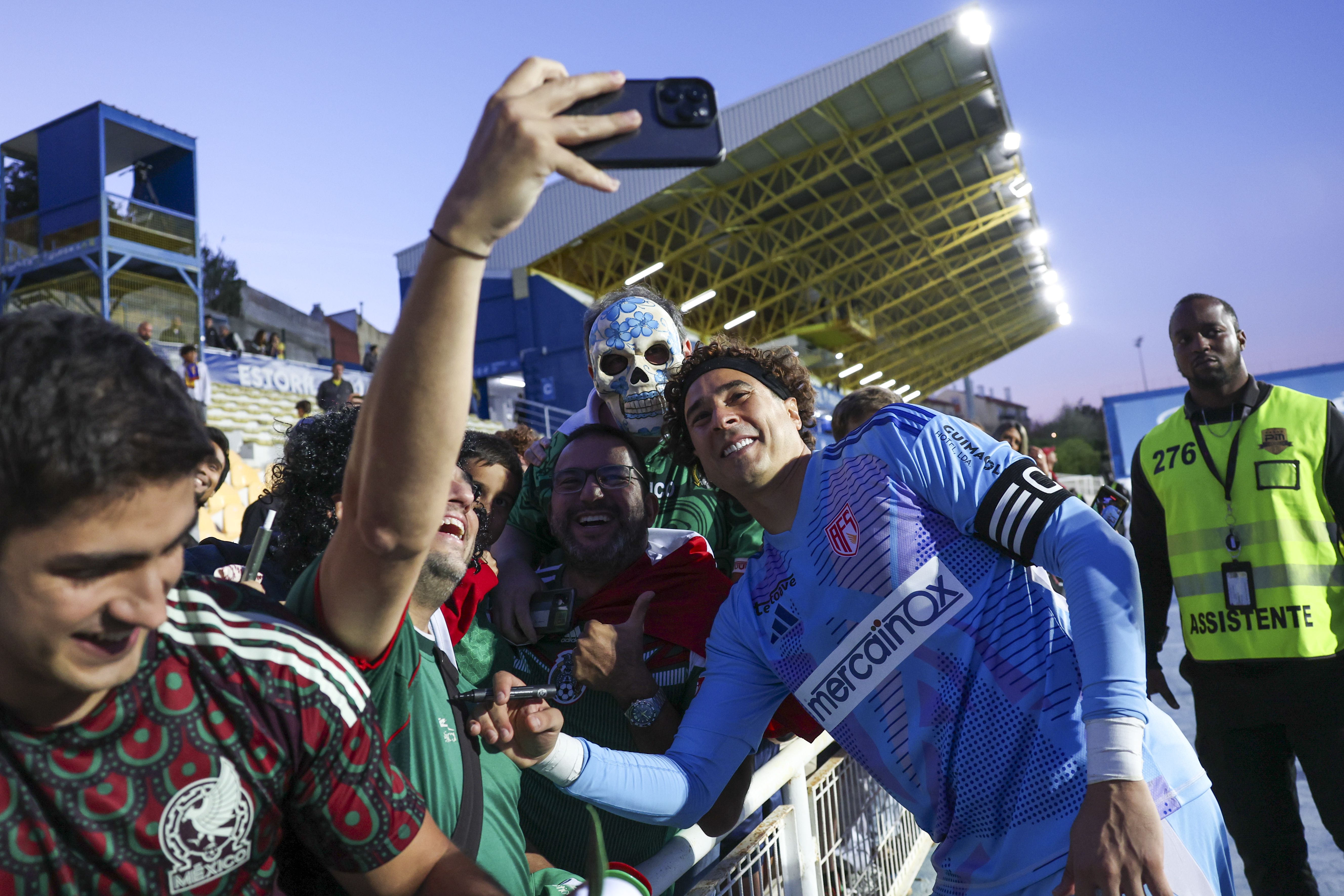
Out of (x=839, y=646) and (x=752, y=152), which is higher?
(x=752, y=152)

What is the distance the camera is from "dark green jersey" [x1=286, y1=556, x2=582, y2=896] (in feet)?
3.98

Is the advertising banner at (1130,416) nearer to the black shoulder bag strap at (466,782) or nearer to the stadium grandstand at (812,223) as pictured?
the stadium grandstand at (812,223)

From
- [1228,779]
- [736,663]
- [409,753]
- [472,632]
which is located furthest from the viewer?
[1228,779]

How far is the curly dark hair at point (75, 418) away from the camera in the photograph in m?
0.80

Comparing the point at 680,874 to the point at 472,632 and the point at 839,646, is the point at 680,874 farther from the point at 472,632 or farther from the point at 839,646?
the point at 472,632

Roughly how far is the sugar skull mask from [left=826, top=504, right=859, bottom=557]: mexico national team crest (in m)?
1.06

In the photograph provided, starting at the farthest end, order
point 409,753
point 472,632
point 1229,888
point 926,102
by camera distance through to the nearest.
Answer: point 926,102
point 472,632
point 1229,888
point 409,753

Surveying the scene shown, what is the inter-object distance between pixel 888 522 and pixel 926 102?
20.3 m

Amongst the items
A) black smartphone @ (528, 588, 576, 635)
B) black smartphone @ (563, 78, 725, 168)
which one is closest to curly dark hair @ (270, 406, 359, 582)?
black smartphone @ (528, 588, 576, 635)

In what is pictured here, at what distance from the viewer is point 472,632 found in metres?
2.23

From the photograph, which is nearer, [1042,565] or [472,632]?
[1042,565]

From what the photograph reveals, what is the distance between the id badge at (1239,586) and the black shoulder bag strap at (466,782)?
9.83 feet

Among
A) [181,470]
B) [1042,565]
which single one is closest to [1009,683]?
[1042,565]

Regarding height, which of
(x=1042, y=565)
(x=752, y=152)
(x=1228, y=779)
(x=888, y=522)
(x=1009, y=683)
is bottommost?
(x=1228, y=779)
